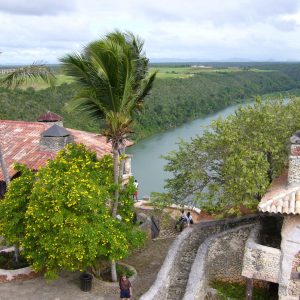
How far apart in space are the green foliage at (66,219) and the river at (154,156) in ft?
47.3

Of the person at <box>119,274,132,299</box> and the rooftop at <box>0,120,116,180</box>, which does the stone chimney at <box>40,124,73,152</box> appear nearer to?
the rooftop at <box>0,120,116,180</box>

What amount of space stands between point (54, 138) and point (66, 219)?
8.10 meters

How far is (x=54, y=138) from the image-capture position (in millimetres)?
18859

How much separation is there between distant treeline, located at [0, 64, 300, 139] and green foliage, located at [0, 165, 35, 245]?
1810 centimetres

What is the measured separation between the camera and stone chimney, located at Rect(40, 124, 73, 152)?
18.8 m

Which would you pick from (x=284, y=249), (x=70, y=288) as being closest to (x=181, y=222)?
(x=70, y=288)

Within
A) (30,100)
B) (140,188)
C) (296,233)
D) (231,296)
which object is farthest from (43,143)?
(30,100)

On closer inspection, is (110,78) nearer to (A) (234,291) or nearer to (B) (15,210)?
(B) (15,210)

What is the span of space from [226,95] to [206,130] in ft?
238

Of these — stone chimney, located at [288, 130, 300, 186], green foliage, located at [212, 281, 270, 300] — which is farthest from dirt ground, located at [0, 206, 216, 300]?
stone chimney, located at [288, 130, 300, 186]

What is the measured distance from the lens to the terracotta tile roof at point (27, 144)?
1855 cm

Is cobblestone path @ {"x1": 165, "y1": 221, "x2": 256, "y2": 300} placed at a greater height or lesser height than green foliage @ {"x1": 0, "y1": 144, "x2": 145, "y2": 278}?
lesser

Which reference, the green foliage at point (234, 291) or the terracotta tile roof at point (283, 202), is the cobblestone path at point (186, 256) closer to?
the green foliage at point (234, 291)

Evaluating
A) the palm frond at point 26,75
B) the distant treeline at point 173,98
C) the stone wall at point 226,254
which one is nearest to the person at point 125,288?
the stone wall at point 226,254
